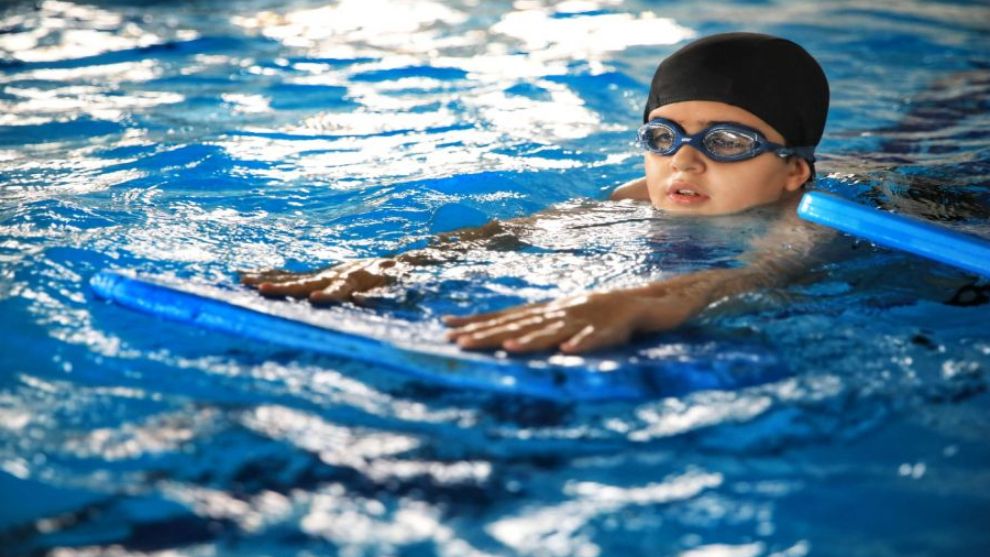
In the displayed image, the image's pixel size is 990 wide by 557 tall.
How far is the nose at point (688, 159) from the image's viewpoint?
3740 mm

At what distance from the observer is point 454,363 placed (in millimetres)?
2488

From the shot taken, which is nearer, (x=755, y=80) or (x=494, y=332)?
(x=494, y=332)

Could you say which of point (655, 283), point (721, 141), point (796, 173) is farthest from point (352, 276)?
point (796, 173)

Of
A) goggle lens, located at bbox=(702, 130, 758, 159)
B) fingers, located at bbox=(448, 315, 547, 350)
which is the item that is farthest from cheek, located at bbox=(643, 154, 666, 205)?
fingers, located at bbox=(448, 315, 547, 350)

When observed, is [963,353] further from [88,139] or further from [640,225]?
[88,139]

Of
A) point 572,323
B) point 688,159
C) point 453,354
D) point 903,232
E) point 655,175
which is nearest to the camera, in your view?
point 453,354

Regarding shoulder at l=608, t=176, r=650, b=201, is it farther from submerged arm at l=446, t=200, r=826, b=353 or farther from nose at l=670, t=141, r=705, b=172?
submerged arm at l=446, t=200, r=826, b=353

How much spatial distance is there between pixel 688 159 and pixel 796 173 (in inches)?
21.5

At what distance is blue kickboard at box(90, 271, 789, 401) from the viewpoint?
96.8 inches

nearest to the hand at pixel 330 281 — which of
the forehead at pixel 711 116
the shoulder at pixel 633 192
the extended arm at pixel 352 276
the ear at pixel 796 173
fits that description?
the extended arm at pixel 352 276

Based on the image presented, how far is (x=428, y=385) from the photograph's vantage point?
2.54m

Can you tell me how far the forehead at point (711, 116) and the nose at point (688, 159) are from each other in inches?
3.8

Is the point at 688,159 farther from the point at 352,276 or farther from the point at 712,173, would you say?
the point at 352,276

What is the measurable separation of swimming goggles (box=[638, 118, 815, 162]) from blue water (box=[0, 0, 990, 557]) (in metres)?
0.28
